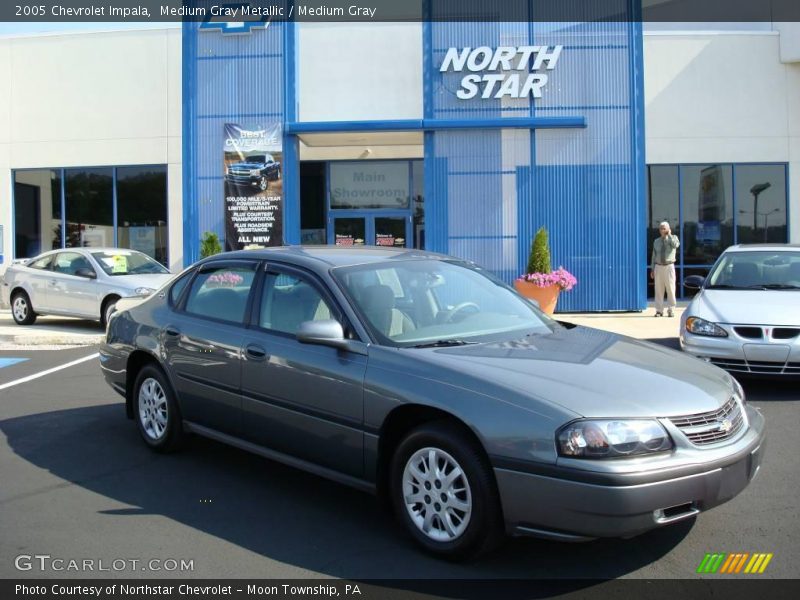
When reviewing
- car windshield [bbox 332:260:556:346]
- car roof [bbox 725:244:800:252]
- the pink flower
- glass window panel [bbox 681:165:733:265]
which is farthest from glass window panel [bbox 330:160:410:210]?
car windshield [bbox 332:260:556:346]

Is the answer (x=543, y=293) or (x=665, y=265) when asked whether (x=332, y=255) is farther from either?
(x=665, y=265)

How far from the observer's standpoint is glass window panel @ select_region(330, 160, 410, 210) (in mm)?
20453

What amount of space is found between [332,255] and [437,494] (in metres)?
1.89

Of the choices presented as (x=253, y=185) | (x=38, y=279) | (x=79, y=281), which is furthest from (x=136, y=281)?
(x=253, y=185)

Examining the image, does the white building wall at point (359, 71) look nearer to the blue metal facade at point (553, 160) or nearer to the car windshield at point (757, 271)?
the blue metal facade at point (553, 160)

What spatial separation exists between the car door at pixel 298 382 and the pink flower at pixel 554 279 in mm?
10788

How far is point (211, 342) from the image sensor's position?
5207 millimetres

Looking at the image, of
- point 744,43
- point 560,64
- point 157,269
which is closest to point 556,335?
point 157,269

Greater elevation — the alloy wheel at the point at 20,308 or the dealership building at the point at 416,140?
the dealership building at the point at 416,140

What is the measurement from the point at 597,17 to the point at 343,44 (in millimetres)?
5799

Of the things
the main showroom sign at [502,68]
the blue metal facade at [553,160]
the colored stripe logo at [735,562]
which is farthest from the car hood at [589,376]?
the main showroom sign at [502,68]

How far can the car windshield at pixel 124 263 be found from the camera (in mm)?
13945

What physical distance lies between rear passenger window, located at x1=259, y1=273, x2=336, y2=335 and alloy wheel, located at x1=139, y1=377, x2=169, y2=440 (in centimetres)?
127

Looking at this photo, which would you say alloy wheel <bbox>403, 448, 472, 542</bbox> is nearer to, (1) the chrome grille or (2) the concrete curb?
(1) the chrome grille
